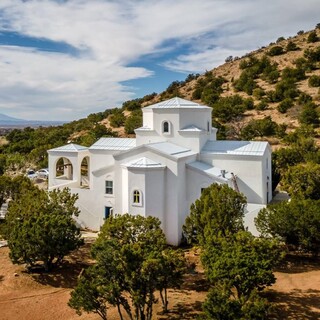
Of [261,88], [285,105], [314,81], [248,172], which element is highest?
[261,88]

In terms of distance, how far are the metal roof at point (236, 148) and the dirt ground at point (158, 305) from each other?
8.92 m

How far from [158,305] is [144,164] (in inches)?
380

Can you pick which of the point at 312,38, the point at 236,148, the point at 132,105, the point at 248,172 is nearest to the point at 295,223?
the point at 248,172

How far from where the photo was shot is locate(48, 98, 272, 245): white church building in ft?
75.3

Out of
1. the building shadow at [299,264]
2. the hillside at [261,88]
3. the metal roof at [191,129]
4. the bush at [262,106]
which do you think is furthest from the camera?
the bush at [262,106]

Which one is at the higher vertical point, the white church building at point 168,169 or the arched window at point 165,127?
the arched window at point 165,127

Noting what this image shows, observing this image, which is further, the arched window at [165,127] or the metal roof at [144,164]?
the arched window at [165,127]

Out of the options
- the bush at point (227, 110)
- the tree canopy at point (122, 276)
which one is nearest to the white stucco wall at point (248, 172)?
the tree canopy at point (122, 276)

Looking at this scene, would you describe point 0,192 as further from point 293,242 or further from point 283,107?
point 283,107

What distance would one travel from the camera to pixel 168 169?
76.8ft

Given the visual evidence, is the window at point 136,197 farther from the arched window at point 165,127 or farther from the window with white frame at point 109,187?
the arched window at point 165,127

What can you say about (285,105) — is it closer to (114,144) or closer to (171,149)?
(114,144)

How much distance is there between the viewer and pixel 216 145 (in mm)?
27984

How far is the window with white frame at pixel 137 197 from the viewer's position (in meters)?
22.7
